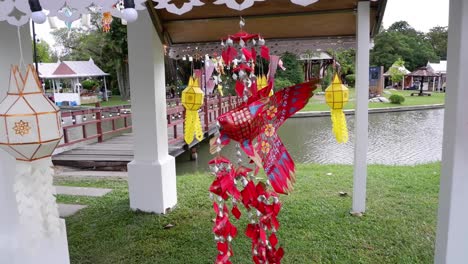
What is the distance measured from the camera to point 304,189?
4.96 meters

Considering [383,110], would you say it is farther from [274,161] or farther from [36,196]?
[36,196]

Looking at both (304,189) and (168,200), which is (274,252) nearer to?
(168,200)

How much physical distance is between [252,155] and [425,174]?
16.2ft

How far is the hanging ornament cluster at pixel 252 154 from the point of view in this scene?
69.0 inches

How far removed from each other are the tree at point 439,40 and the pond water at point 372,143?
75.3 ft

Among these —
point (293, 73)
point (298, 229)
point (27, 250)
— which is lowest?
point (298, 229)

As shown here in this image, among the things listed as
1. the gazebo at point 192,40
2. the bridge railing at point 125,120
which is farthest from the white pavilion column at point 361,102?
the bridge railing at point 125,120

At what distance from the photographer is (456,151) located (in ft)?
5.89

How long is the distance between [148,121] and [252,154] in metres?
2.50

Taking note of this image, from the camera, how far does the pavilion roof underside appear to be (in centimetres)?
359

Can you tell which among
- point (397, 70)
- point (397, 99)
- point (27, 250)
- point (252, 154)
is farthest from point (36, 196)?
point (397, 70)

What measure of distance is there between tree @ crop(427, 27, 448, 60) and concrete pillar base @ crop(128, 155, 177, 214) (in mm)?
37169

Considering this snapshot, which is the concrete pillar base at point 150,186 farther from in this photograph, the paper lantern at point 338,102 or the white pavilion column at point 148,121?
the paper lantern at point 338,102

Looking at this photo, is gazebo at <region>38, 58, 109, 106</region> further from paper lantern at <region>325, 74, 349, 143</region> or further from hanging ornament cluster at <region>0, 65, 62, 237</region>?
hanging ornament cluster at <region>0, 65, 62, 237</region>
